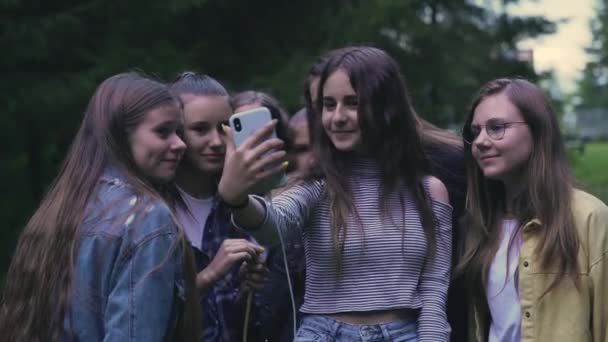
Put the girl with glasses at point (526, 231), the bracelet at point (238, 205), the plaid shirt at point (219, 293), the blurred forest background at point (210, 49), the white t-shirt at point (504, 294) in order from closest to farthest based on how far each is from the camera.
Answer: the bracelet at point (238, 205) → the girl with glasses at point (526, 231) → the white t-shirt at point (504, 294) → the plaid shirt at point (219, 293) → the blurred forest background at point (210, 49)

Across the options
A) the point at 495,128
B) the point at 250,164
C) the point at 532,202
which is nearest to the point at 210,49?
the point at 495,128

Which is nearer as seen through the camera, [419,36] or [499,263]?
[499,263]

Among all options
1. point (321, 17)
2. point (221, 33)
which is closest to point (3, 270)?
point (221, 33)

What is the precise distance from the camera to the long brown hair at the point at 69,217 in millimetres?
2400

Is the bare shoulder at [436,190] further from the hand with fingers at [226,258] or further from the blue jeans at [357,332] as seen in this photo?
the hand with fingers at [226,258]

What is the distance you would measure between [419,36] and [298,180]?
877 cm

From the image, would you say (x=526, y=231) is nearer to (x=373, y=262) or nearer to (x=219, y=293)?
(x=373, y=262)

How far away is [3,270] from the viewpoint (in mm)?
9484

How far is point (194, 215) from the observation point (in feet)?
10.6

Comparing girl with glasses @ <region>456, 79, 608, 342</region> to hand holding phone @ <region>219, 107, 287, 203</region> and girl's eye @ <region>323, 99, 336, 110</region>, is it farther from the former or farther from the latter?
hand holding phone @ <region>219, 107, 287, 203</region>

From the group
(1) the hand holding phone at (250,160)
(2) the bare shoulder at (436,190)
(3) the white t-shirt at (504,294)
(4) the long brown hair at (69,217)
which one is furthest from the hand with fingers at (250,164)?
(3) the white t-shirt at (504,294)

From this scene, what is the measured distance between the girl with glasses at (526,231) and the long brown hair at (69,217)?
3.67ft

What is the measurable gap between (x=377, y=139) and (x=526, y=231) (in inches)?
24.7

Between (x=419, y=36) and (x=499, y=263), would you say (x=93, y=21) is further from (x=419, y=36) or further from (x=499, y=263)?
(x=499, y=263)
